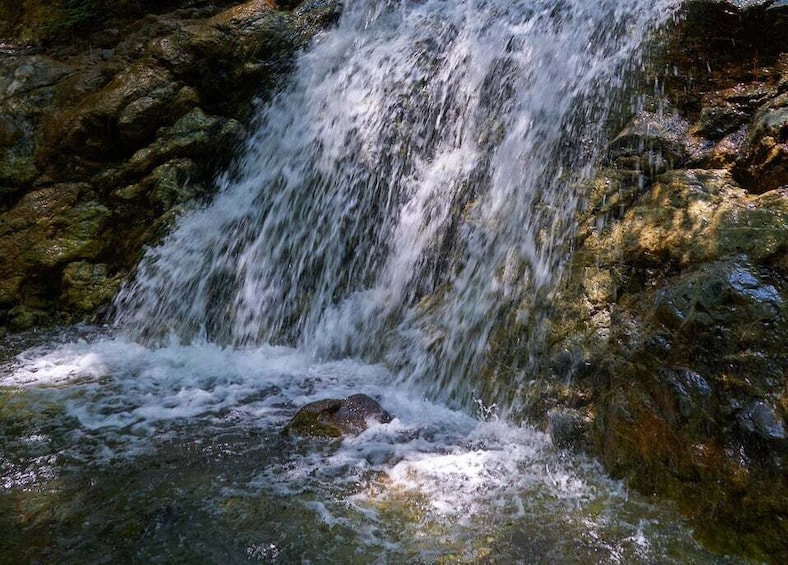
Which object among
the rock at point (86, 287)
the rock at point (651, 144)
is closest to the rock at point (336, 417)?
the rock at point (651, 144)

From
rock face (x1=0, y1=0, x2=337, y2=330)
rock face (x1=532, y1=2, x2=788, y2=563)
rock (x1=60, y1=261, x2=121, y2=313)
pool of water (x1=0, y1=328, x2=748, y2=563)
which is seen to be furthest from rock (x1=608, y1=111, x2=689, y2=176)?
rock (x1=60, y1=261, x2=121, y2=313)

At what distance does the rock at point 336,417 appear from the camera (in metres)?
3.73

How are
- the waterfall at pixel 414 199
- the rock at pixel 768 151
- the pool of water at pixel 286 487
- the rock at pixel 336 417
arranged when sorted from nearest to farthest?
the pool of water at pixel 286 487
the rock at pixel 768 151
the rock at pixel 336 417
the waterfall at pixel 414 199

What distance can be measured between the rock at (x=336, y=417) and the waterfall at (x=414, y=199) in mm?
606

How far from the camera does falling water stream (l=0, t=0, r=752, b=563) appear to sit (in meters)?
2.76

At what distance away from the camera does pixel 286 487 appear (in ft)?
10.2

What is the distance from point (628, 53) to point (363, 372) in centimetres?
377

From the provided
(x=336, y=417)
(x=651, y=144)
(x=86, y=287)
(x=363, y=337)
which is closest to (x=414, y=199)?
(x=363, y=337)

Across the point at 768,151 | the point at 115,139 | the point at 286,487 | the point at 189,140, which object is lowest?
the point at 286,487

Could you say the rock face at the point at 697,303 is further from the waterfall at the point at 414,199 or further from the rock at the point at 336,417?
the rock at the point at 336,417

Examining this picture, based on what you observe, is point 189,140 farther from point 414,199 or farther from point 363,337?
point 363,337

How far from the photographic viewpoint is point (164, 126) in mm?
7484

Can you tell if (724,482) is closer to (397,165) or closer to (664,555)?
(664,555)

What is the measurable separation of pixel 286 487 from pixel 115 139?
6.09 meters
